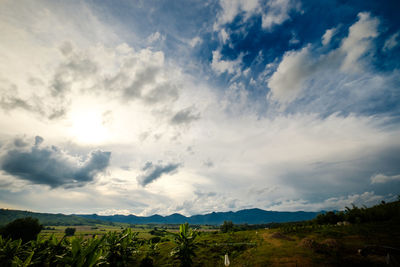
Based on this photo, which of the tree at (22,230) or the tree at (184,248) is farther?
the tree at (22,230)

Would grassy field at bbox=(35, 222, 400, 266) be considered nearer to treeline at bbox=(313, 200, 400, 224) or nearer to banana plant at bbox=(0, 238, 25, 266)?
banana plant at bbox=(0, 238, 25, 266)

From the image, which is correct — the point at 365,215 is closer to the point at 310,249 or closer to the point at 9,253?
the point at 310,249

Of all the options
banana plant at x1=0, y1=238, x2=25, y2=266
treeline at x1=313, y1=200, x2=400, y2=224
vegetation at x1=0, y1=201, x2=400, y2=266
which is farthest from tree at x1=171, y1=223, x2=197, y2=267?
treeline at x1=313, y1=200, x2=400, y2=224

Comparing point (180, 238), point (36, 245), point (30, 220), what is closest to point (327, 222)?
point (180, 238)

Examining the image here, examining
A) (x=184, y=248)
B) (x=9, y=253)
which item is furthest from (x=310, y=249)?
(x=9, y=253)

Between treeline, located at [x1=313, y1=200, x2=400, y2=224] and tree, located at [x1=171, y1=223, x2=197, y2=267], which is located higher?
treeline, located at [x1=313, y1=200, x2=400, y2=224]

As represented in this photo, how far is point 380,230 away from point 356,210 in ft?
23.3

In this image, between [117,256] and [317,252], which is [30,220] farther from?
[317,252]

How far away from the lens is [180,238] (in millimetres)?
12258

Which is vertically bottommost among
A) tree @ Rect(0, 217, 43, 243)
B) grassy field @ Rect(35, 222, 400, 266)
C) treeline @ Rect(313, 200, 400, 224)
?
tree @ Rect(0, 217, 43, 243)

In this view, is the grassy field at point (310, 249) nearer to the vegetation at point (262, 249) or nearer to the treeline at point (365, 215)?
the vegetation at point (262, 249)

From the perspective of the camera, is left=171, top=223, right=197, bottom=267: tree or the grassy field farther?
left=171, top=223, right=197, bottom=267: tree

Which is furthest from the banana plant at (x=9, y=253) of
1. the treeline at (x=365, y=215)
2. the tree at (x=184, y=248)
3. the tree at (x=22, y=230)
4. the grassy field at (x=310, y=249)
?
the tree at (x=22, y=230)

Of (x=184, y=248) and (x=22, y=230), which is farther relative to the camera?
(x=22, y=230)
